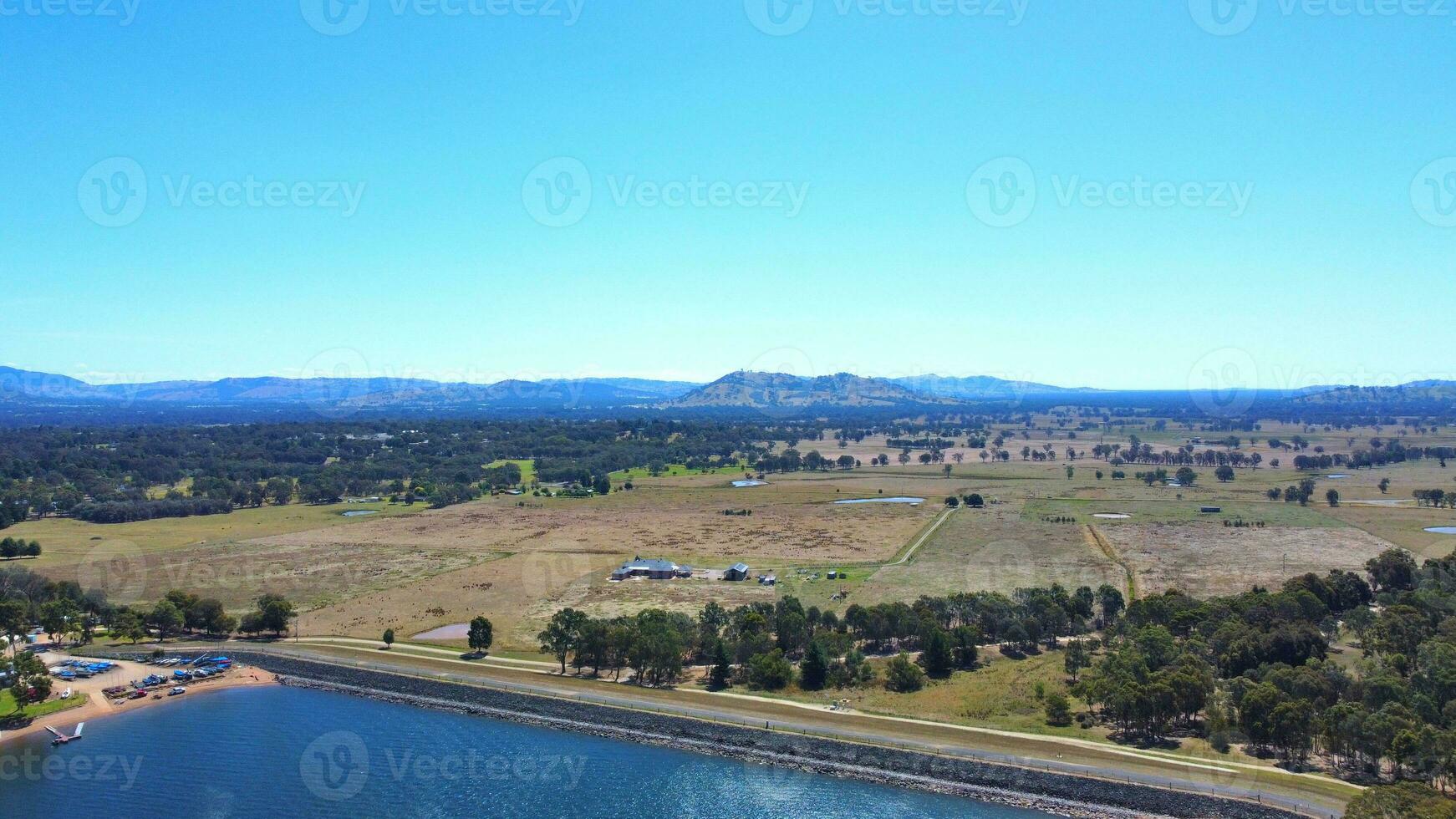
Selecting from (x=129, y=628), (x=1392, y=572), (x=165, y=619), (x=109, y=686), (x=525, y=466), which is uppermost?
(x=1392, y=572)

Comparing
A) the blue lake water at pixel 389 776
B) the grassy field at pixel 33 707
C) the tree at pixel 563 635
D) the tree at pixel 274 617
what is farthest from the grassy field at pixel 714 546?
the grassy field at pixel 33 707

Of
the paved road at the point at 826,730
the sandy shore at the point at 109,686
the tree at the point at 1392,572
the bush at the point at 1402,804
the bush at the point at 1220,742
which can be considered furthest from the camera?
the tree at the point at 1392,572

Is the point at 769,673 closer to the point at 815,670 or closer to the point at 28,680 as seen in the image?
the point at 815,670

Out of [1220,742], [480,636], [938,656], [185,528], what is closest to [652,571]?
[480,636]

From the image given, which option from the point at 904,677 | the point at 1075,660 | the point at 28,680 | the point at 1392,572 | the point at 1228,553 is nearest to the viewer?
the point at 28,680

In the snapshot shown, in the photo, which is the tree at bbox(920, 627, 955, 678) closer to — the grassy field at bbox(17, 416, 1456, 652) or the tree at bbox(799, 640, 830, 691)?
the tree at bbox(799, 640, 830, 691)

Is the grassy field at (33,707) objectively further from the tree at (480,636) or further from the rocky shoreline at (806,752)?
the tree at (480,636)
